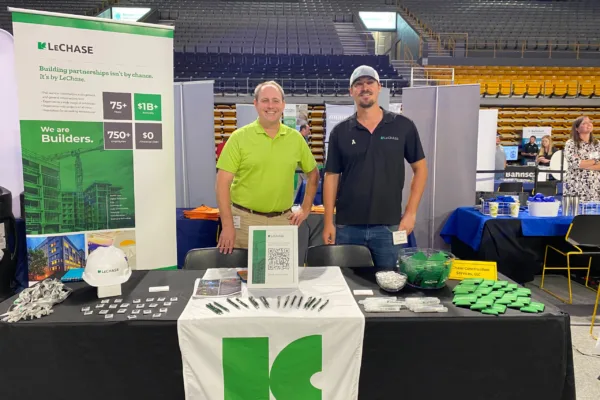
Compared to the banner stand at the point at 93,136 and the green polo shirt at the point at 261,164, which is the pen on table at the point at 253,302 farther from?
the banner stand at the point at 93,136

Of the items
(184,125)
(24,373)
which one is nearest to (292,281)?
(24,373)

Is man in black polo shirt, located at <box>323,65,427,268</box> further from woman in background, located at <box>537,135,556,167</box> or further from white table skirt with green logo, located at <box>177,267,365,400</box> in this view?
woman in background, located at <box>537,135,556,167</box>

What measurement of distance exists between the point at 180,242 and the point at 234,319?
2.65m

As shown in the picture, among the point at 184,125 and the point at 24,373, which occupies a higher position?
the point at 184,125

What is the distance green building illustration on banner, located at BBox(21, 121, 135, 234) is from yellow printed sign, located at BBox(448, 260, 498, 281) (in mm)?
1868

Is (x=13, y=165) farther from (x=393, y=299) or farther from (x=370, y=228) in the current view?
(x=393, y=299)

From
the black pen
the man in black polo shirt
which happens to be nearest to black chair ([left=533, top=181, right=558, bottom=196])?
the man in black polo shirt

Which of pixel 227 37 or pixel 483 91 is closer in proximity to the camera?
pixel 483 91

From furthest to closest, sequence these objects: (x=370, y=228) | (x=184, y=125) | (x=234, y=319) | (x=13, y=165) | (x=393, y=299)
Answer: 1. (x=184, y=125)
2. (x=13, y=165)
3. (x=370, y=228)
4. (x=393, y=299)
5. (x=234, y=319)

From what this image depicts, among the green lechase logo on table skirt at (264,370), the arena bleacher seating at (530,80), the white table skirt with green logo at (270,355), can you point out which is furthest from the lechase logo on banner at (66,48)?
the arena bleacher seating at (530,80)

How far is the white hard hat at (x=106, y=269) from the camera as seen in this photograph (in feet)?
5.67

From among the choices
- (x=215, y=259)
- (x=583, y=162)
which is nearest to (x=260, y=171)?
(x=215, y=259)

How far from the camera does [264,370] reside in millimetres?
1513

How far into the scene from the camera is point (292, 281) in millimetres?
1791
